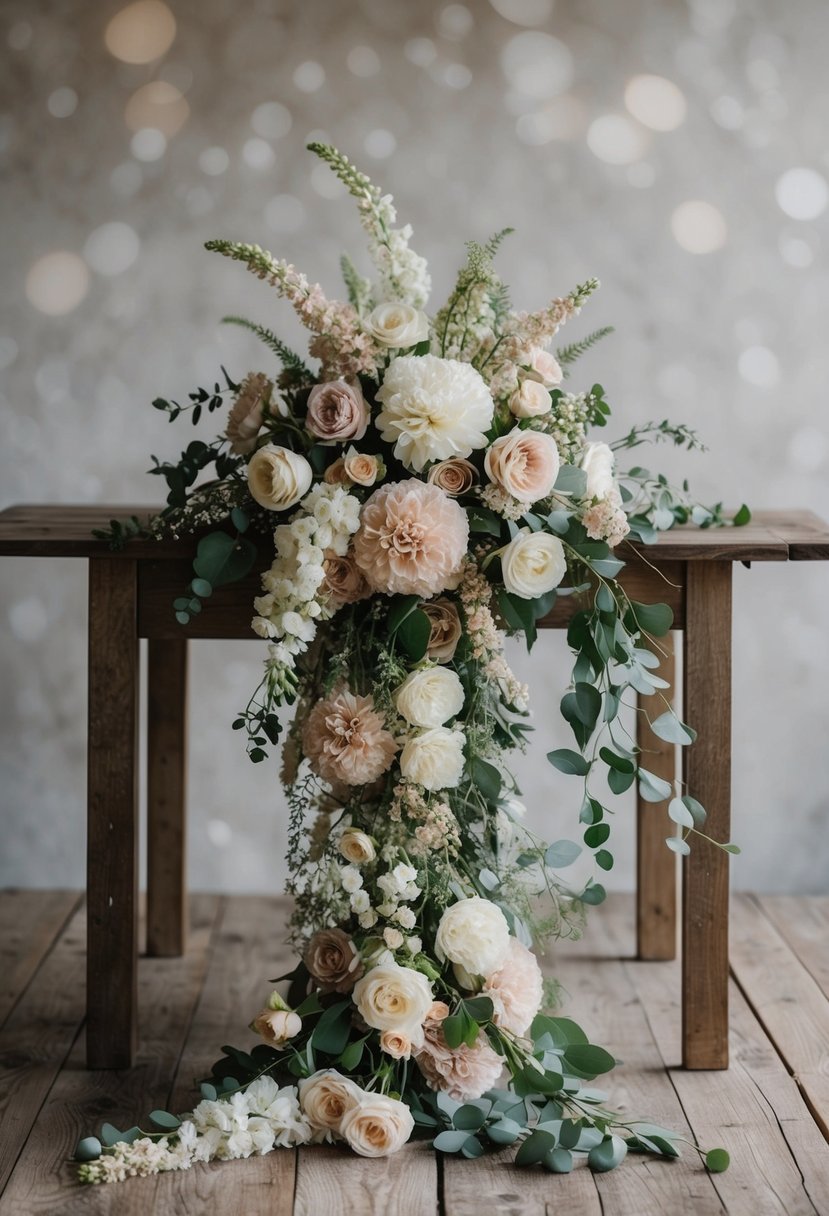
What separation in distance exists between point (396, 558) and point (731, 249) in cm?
149

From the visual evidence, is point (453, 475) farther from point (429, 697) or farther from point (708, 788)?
point (708, 788)

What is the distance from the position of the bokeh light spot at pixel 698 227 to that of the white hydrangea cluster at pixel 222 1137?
1987mm

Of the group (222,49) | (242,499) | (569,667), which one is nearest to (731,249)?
(569,667)

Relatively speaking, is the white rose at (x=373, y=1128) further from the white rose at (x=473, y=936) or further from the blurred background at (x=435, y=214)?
the blurred background at (x=435, y=214)

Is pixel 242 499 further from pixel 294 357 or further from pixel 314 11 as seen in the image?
pixel 314 11

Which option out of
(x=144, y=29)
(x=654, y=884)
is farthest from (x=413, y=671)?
(x=144, y=29)

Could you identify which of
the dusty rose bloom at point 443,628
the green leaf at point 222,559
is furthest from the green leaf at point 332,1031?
the green leaf at point 222,559

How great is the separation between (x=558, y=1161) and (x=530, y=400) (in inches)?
42.7

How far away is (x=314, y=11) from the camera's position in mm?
2799

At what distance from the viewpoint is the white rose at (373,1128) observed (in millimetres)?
1797

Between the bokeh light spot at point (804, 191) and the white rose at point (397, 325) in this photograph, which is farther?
the bokeh light spot at point (804, 191)

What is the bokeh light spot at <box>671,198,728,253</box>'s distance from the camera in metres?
2.83

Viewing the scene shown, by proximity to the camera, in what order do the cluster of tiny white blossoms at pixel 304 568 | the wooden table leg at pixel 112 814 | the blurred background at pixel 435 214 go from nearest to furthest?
the cluster of tiny white blossoms at pixel 304 568 → the wooden table leg at pixel 112 814 → the blurred background at pixel 435 214

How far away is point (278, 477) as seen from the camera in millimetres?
1830
